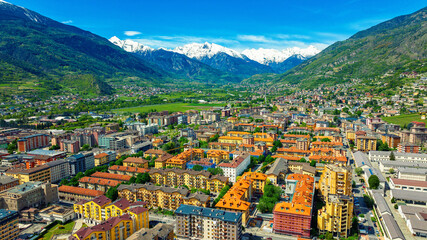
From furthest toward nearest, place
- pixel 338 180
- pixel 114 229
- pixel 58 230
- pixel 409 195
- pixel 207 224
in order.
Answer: pixel 409 195 < pixel 338 180 < pixel 58 230 < pixel 207 224 < pixel 114 229

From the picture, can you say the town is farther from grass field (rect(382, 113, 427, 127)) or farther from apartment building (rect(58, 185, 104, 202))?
grass field (rect(382, 113, 427, 127))

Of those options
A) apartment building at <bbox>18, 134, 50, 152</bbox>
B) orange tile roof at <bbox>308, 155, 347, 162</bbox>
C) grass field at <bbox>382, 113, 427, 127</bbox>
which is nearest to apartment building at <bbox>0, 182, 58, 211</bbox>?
apartment building at <bbox>18, 134, 50, 152</bbox>

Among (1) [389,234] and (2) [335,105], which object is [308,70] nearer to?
(2) [335,105]

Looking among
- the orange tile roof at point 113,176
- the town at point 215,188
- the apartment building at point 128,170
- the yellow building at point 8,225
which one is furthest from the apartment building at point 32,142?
the yellow building at point 8,225

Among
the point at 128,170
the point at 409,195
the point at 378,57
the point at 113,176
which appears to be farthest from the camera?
the point at 378,57

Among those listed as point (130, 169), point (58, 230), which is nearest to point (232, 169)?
point (130, 169)

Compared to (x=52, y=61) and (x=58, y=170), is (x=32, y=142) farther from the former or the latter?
(x=52, y=61)
